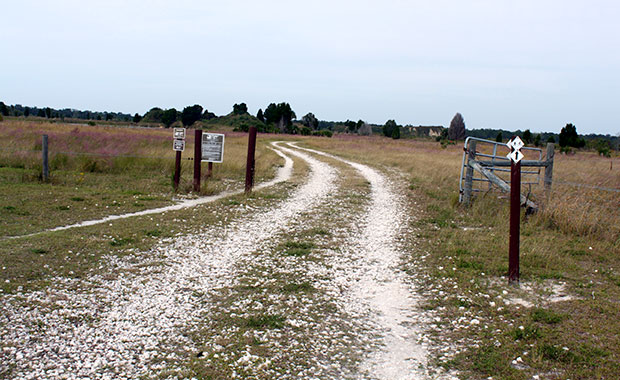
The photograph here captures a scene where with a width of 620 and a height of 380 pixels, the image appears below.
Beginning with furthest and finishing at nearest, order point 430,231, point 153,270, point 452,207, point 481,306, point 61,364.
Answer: point 452,207 → point 430,231 → point 153,270 → point 481,306 → point 61,364

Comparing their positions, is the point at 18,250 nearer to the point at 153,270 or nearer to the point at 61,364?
the point at 153,270

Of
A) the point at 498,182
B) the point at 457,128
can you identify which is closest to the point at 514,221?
the point at 498,182

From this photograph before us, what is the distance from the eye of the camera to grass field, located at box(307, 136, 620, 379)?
414 centimetres

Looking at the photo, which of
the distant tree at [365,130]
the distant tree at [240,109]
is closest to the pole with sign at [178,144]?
the distant tree at [365,130]

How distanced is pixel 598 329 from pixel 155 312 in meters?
4.59

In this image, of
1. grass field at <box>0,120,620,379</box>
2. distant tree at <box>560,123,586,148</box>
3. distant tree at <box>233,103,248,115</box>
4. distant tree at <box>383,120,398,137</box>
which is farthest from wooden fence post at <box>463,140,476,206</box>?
distant tree at <box>233,103,248,115</box>

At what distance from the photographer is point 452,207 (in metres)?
12.4

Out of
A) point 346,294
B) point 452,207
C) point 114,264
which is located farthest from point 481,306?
point 452,207

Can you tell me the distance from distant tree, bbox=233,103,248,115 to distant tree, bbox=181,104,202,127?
594 inches

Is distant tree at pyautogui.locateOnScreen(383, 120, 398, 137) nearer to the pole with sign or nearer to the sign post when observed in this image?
the pole with sign

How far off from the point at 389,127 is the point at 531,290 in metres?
97.8

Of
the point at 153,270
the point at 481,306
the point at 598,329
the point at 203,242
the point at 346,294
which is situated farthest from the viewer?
the point at 203,242

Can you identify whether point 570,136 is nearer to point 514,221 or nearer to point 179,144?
point 179,144

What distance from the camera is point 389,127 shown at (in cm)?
10144
